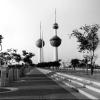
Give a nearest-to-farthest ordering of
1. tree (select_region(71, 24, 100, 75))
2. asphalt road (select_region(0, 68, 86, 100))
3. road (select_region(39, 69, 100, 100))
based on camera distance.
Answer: asphalt road (select_region(0, 68, 86, 100))
road (select_region(39, 69, 100, 100))
tree (select_region(71, 24, 100, 75))

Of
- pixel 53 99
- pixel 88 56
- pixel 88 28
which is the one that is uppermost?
pixel 88 28

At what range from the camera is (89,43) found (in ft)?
163

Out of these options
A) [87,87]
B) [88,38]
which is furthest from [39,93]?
[88,38]

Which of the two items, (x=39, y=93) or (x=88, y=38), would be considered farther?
(x=88, y=38)

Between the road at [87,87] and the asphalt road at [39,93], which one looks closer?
the asphalt road at [39,93]

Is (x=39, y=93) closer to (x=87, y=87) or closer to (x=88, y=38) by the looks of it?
(x=87, y=87)

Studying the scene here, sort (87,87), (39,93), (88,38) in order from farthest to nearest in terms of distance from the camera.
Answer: (88,38)
(87,87)
(39,93)

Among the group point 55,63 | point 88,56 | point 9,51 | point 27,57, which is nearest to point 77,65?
point 55,63

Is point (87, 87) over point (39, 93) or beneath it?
over

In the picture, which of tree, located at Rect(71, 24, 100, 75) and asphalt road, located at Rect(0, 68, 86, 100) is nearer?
asphalt road, located at Rect(0, 68, 86, 100)

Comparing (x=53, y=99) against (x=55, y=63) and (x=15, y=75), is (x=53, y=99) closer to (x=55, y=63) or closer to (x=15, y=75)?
(x=15, y=75)

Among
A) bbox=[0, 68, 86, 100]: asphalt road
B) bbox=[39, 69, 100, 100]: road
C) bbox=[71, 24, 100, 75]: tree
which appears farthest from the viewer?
bbox=[71, 24, 100, 75]: tree

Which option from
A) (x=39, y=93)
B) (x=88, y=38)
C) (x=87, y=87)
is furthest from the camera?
(x=88, y=38)

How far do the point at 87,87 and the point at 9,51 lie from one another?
264 feet
